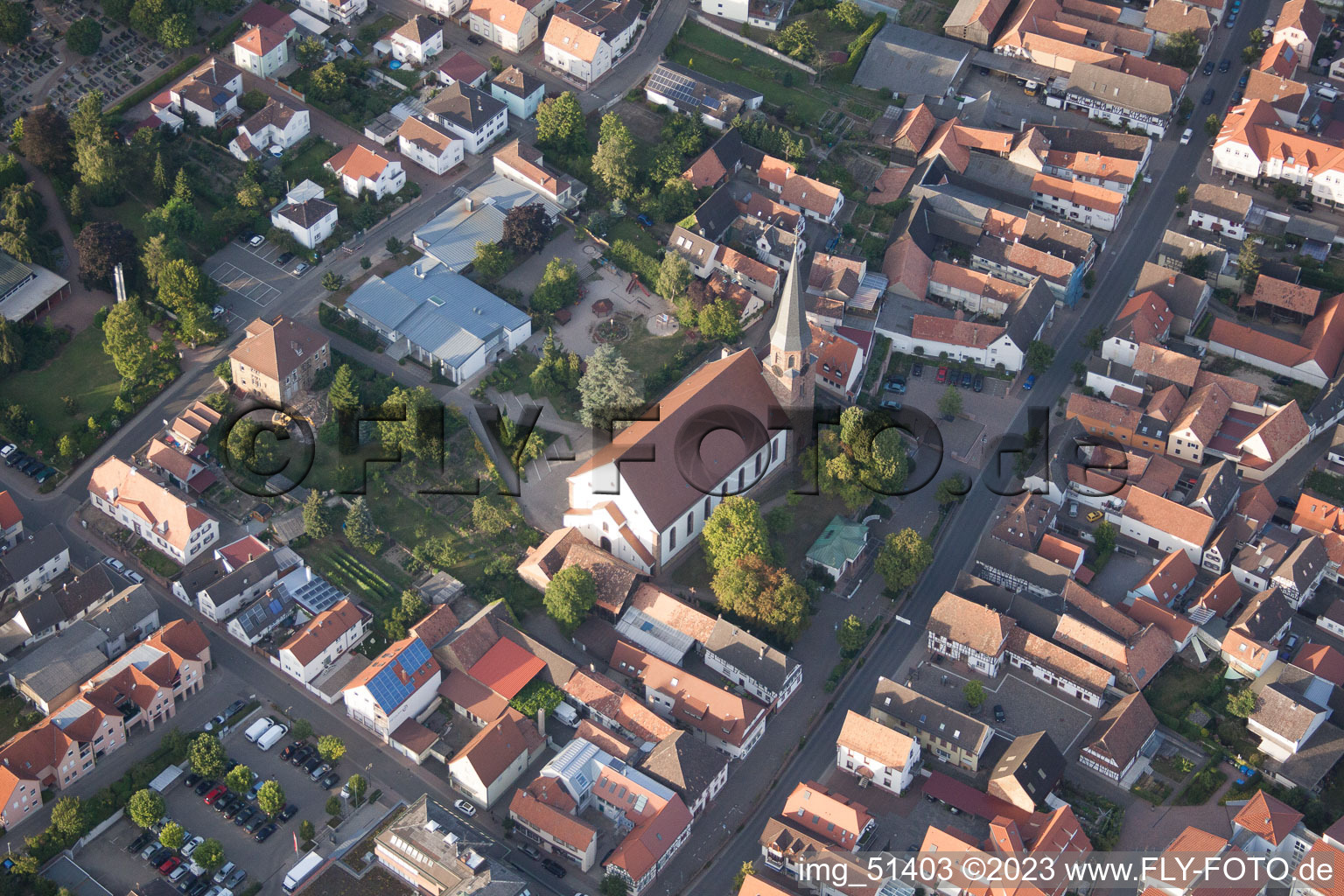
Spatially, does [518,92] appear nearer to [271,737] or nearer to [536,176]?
[536,176]

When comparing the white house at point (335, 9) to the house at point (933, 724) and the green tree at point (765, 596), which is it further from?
the house at point (933, 724)

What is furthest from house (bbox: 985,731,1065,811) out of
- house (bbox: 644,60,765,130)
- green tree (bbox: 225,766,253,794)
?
house (bbox: 644,60,765,130)

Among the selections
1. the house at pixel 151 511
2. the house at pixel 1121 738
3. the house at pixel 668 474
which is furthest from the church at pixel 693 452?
the house at pixel 1121 738

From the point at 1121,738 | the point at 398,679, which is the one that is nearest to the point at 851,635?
the point at 1121,738

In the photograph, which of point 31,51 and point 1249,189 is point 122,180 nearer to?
point 31,51

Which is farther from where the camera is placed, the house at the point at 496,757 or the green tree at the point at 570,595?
the green tree at the point at 570,595

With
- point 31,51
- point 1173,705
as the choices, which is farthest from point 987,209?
point 31,51

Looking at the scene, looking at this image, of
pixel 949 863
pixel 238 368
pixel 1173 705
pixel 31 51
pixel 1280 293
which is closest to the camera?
pixel 949 863
